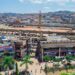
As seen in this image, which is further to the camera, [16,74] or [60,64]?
[60,64]

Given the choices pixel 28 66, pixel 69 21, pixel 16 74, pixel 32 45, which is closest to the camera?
pixel 16 74

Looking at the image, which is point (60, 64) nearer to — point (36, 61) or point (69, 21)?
point (36, 61)

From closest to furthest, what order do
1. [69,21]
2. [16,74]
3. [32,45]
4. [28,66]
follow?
[16,74] < [28,66] < [32,45] < [69,21]

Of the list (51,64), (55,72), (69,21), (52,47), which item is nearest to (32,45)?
(52,47)

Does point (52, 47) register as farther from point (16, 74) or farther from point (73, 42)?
point (16, 74)

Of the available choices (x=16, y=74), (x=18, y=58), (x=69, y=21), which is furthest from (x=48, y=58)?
(x=69, y=21)

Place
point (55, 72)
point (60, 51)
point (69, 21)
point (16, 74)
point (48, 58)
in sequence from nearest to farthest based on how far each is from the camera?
1. point (16, 74)
2. point (55, 72)
3. point (48, 58)
4. point (60, 51)
5. point (69, 21)

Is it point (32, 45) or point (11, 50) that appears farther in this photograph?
point (32, 45)

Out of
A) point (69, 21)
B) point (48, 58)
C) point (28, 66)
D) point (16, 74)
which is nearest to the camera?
point (16, 74)
